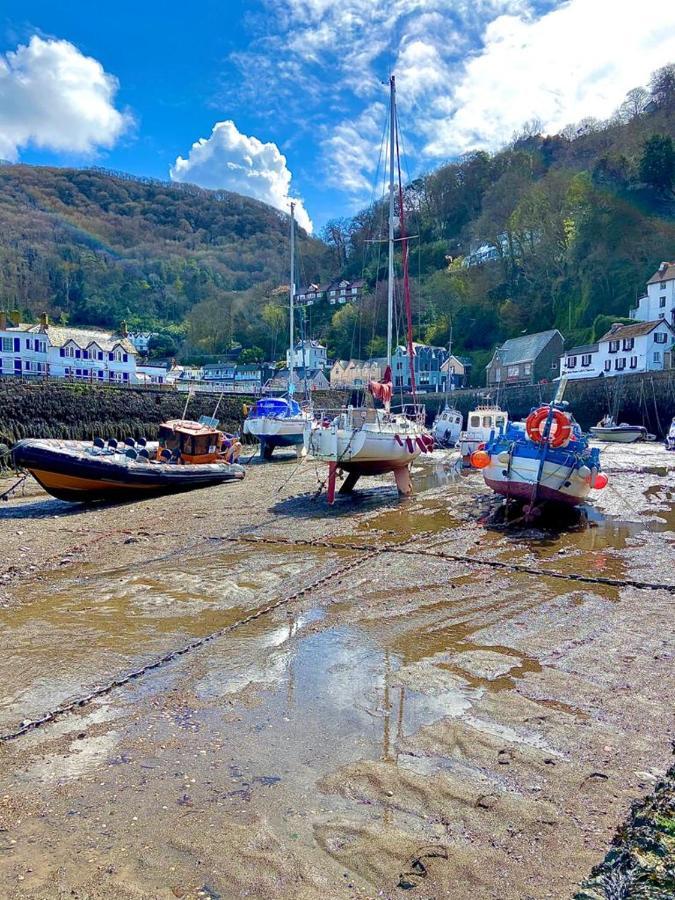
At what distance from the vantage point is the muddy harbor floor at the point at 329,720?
3250 mm

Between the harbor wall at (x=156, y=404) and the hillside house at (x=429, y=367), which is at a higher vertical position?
the hillside house at (x=429, y=367)

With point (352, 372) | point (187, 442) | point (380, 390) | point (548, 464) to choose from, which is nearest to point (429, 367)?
point (352, 372)

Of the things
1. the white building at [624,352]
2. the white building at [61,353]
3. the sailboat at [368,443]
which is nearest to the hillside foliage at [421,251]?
→ the white building at [624,352]

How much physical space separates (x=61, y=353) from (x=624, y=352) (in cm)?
4994

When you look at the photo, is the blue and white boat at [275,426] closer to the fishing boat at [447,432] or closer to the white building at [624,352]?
the fishing boat at [447,432]

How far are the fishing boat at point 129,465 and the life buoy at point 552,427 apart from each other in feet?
37.1

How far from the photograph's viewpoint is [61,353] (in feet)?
165

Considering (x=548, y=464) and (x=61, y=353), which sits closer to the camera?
(x=548, y=464)

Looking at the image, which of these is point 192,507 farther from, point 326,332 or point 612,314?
point 326,332

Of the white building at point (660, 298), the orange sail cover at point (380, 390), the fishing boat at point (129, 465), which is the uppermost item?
the white building at point (660, 298)

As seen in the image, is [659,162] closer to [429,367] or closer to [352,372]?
[429,367]

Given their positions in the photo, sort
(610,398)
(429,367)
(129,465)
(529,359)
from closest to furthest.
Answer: (129,465)
(610,398)
(529,359)
(429,367)

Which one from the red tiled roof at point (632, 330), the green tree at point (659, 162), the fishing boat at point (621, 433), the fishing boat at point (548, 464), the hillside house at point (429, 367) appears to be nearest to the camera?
the fishing boat at point (548, 464)

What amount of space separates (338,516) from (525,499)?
4.86 metres
